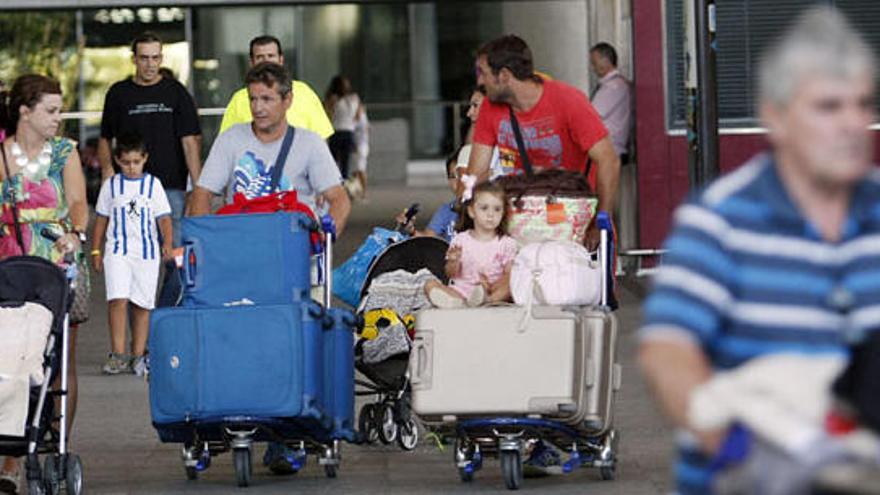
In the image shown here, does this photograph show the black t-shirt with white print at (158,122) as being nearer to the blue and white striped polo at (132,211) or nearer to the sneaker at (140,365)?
the blue and white striped polo at (132,211)

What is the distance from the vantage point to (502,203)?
9.41m

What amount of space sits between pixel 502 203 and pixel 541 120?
430mm

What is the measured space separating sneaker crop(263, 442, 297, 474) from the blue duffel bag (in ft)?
3.73

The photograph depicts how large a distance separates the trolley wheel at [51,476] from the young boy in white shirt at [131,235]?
398 centimetres

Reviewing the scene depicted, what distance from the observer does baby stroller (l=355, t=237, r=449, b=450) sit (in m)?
10.5

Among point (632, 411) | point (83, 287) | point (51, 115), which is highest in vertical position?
point (51, 115)

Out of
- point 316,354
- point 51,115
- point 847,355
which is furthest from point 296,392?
point 847,355

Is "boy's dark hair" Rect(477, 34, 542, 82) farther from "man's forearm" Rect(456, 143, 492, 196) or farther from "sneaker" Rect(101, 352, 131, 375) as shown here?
"sneaker" Rect(101, 352, 131, 375)

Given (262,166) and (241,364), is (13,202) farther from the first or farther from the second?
(241,364)

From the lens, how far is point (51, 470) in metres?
8.98

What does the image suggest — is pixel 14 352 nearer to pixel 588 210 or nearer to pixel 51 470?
pixel 51 470

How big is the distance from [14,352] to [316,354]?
121cm

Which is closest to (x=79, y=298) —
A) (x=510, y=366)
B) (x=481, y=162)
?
(x=481, y=162)

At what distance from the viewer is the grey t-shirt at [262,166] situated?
986cm
